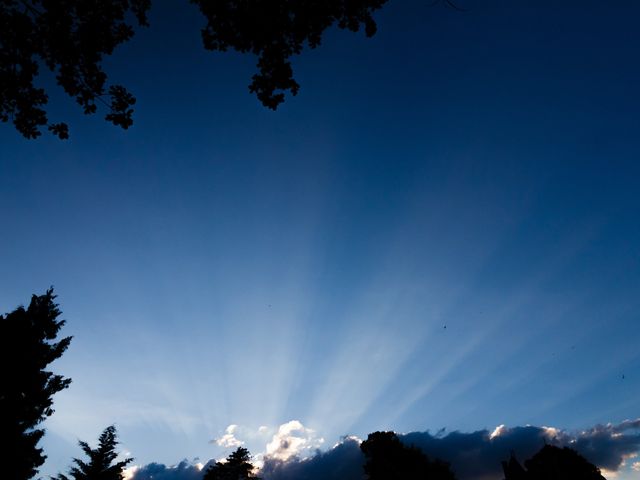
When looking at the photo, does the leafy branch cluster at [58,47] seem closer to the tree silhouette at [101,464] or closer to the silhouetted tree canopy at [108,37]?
the silhouetted tree canopy at [108,37]

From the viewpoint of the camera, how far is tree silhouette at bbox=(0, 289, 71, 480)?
16.7m

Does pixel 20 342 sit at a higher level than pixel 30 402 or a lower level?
higher

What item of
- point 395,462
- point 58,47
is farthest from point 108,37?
point 395,462

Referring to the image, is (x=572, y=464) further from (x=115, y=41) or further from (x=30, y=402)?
(x=115, y=41)

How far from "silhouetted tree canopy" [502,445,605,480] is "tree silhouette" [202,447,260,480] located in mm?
39706

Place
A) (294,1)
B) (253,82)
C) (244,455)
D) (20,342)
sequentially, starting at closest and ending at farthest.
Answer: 1. (294,1)
2. (253,82)
3. (20,342)
4. (244,455)

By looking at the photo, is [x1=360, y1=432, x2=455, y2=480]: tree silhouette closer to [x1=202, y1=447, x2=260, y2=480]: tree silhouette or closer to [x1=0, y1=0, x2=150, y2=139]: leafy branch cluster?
[x1=202, y1=447, x2=260, y2=480]: tree silhouette

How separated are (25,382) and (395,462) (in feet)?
125

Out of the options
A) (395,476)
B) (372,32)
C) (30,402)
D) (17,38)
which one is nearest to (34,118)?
(17,38)

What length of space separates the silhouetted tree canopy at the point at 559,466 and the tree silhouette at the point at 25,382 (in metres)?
55.7

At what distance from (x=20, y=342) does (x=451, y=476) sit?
1914 inches

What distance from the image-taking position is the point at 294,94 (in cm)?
852

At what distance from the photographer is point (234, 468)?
31.3 meters

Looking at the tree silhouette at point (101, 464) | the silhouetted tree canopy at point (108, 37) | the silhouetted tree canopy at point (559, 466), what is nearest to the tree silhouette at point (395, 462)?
the silhouetted tree canopy at point (559, 466)
